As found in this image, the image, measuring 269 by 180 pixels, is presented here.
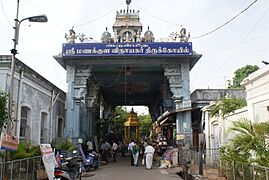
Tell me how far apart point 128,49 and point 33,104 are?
6.46 meters

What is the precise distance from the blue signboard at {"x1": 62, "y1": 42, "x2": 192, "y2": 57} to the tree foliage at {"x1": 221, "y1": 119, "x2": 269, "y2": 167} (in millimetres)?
10527

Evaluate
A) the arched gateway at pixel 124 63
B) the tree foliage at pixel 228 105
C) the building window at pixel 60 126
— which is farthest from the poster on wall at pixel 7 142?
the building window at pixel 60 126

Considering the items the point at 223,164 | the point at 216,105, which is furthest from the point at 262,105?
the point at 216,105

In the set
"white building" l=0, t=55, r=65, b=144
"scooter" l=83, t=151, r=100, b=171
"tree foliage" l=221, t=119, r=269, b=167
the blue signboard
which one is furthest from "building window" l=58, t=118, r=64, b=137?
"tree foliage" l=221, t=119, r=269, b=167

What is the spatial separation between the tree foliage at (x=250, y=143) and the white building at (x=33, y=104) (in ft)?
25.8

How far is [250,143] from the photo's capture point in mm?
6832

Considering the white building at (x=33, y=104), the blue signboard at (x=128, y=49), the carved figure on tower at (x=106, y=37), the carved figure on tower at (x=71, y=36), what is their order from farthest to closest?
1. the carved figure on tower at (x=106, y=37)
2. the carved figure on tower at (x=71, y=36)
3. the blue signboard at (x=128, y=49)
4. the white building at (x=33, y=104)

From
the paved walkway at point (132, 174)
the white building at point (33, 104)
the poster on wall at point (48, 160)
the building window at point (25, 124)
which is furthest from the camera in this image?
the building window at point (25, 124)

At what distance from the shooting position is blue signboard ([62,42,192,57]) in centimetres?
1739

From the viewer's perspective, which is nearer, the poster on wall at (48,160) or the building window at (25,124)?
the poster on wall at (48,160)

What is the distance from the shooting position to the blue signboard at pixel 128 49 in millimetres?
17391

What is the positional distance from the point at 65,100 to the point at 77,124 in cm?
192

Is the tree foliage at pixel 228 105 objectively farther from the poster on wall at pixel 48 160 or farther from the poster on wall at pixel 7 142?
the poster on wall at pixel 7 142

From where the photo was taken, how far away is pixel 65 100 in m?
19.0
